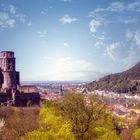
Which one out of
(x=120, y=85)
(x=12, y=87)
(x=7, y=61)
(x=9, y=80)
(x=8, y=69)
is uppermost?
(x=7, y=61)

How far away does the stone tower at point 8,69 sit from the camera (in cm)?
6278

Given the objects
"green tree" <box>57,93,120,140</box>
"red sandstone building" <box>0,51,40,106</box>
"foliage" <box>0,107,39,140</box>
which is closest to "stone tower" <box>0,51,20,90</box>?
"red sandstone building" <box>0,51,40,106</box>

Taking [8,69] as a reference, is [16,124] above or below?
below

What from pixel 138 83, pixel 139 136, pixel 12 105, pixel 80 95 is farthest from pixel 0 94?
pixel 138 83

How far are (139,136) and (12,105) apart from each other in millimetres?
23366

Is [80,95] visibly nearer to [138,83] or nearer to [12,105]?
[12,105]

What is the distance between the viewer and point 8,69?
207ft

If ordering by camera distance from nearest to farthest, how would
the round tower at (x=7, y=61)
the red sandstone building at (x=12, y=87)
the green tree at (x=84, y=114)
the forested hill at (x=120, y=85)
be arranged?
the green tree at (x=84, y=114)
the red sandstone building at (x=12, y=87)
the round tower at (x=7, y=61)
the forested hill at (x=120, y=85)

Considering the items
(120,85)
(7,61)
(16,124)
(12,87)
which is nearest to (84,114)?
(16,124)

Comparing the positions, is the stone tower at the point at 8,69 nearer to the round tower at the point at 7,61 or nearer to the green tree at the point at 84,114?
the round tower at the point at 7,61

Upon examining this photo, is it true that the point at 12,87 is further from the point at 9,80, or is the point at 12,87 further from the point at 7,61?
the point at 7,61

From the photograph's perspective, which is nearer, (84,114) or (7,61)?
(84,114)

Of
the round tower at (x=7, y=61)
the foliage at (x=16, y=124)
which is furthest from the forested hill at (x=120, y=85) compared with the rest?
the foliage at (x=16, y=124)

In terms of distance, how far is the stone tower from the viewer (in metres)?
62.8
